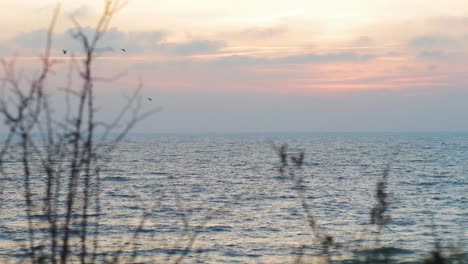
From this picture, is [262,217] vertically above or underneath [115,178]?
above

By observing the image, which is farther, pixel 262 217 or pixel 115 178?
pixel 115 178

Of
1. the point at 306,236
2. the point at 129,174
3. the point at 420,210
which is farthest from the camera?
the point at 129,174

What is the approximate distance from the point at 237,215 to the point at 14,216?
10.7 metres

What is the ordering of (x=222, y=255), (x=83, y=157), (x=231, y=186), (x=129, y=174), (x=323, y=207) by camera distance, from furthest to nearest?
(x=129, y=174) < (x=231, y=186) < (x=323, y=207) < (x=222, y=255) < (x=83, y=157)

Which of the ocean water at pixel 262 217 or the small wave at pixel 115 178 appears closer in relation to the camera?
the ocean water at pixel 262 217

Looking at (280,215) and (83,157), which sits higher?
(83,157)

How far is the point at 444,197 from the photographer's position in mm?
42625

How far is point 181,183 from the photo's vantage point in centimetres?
5441

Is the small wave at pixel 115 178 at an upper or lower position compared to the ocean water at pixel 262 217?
lower

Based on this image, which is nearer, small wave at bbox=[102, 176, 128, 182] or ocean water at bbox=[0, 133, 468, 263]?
ocean water at bbox=[0, 133, 468, 263]

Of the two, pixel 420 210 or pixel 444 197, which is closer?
pixel 420 210

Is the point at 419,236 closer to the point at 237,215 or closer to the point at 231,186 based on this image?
the point at 237,215

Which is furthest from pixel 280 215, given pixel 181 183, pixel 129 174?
pixel 129 174

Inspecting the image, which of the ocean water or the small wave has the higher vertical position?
the ocean water
